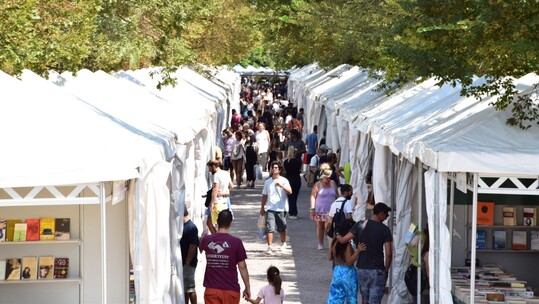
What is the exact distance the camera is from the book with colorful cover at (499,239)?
1462 centimetres

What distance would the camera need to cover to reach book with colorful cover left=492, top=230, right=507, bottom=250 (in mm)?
14617

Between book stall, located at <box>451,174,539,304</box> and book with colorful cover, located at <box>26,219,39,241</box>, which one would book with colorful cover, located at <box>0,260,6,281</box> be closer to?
book with colorful cover, located at <box>26,219,39,241</box>

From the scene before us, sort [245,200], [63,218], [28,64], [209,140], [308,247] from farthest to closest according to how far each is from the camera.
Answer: [245,200]
[209,140]
[308,247]
[28,64]
[63,218]

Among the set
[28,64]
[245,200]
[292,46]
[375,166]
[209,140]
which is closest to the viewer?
[28,64]

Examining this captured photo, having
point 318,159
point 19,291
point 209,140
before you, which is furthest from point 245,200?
point 19,291

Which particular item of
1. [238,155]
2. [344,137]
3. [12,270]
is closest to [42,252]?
[12,270]

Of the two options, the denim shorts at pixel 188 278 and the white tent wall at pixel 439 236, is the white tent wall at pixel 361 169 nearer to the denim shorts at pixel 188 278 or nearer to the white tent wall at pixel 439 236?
the denim shorts at pixel 188 278

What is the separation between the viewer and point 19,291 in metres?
12.0

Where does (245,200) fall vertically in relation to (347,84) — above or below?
below

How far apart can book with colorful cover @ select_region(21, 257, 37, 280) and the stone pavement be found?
406 centimetres

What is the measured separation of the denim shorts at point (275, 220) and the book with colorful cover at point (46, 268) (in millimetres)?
7164

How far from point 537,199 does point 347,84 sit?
13.2 m

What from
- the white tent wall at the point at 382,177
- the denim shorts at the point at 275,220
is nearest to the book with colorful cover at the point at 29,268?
the white tent wall at the point at 382,177

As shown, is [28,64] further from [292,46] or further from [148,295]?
[292,46]
